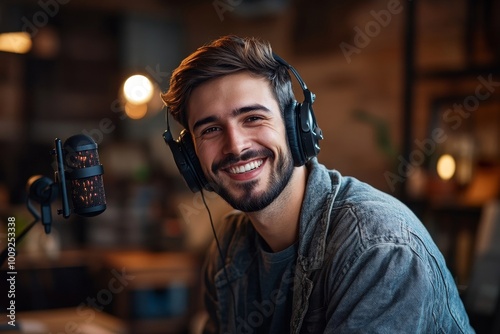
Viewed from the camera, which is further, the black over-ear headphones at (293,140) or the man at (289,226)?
the black over-ear headphones at (293,140)

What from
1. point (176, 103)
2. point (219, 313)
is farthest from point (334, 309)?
point (176, 103)

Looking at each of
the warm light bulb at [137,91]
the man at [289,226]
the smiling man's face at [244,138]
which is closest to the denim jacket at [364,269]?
the man at [289,226]

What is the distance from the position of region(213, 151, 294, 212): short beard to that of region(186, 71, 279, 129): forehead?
12cm

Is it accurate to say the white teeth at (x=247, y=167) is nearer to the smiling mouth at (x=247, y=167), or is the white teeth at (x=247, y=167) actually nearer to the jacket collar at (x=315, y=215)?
the smiling mouth at (x=247, y=167)

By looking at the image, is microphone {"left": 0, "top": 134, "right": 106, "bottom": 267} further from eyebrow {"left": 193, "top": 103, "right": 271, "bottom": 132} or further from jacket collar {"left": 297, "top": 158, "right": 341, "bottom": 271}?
jacket collar {"left": 297, "top": 158, "right": 341, "bottom": 271}

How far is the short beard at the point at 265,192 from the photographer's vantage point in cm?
157

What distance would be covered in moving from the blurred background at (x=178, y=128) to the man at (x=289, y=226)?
3.31 feet

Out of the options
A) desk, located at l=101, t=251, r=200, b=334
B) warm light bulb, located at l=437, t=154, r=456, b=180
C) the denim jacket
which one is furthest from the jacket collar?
desk, located at l=101, t=251, r=200, b=334

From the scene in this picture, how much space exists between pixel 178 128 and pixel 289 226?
4838mm

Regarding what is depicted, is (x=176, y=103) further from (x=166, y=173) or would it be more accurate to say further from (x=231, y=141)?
(x=166, y=173)

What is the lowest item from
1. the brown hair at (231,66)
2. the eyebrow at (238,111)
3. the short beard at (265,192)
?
the short beard at (265,192)

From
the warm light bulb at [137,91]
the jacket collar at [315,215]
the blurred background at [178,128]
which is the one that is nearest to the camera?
the jacket collar at [315,215]

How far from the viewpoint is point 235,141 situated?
5.10 ft

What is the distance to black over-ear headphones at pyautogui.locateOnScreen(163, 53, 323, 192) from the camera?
1.57 m
